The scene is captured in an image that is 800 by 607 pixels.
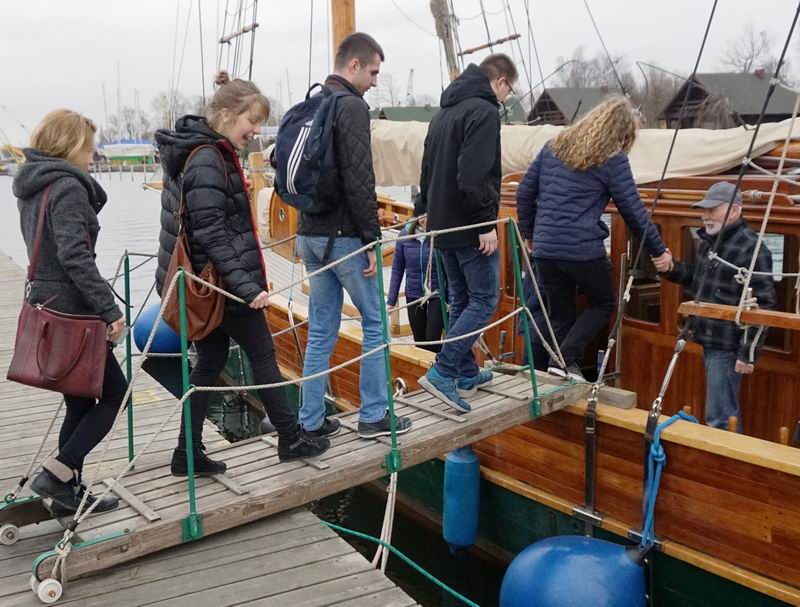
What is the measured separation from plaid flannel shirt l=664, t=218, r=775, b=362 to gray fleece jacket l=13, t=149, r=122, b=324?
313 cm

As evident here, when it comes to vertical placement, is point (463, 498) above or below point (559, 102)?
below

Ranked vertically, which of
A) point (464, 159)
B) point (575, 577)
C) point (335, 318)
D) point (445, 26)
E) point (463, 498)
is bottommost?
point (463, 498)

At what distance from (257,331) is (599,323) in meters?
2.36

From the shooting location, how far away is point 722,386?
4.79 metres

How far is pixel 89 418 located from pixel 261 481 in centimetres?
85

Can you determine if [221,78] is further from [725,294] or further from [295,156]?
[725,294]

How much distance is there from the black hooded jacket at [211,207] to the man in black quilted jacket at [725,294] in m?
2.48

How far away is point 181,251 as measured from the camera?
3686 millimetres

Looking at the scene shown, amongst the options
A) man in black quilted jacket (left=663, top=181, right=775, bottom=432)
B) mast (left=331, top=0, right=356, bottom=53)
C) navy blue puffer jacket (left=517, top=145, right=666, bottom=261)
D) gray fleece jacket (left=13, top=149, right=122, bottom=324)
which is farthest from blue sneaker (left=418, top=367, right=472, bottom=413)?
mast (left=331, top=0, right=356, bottom=53)

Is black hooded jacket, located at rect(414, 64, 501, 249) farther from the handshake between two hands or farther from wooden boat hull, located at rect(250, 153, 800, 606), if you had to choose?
wooden boat hull, located at rect(250, 153, 800, 606)

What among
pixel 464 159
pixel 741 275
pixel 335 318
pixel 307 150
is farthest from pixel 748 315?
pixel 307 150

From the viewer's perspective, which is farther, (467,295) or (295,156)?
(467,295)

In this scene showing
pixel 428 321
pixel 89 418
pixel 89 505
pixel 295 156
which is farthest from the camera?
pixel 428 321

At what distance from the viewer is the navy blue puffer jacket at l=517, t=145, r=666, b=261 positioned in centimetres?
491
